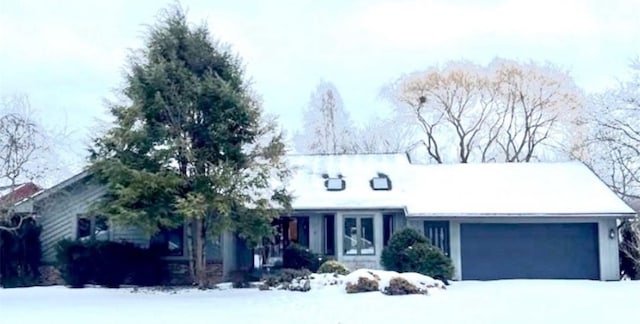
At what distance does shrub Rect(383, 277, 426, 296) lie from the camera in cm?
1647

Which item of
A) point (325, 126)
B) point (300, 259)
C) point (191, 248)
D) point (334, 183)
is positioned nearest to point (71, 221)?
point (191, 248)

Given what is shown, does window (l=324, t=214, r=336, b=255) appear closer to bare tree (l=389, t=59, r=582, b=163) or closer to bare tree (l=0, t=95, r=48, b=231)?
bare tree (l=0, t=95, r=48, b=231)

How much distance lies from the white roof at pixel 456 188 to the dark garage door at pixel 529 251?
32.0 inches

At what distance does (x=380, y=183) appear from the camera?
2375 cm

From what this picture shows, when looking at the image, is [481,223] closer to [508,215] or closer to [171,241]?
[508,215]

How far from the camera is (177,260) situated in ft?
68.6

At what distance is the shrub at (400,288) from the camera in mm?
16469

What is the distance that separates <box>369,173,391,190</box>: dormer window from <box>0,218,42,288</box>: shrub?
35.5 ft

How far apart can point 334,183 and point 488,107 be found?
16.0 meters

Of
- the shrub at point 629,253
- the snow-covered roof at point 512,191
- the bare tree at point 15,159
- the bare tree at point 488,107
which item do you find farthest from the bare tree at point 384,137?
the bare tree at point 15,159

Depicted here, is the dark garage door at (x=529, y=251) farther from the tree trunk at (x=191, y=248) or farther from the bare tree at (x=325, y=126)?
the bare tree at (x=325, y=126)

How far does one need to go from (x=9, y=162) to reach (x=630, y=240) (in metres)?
19.0

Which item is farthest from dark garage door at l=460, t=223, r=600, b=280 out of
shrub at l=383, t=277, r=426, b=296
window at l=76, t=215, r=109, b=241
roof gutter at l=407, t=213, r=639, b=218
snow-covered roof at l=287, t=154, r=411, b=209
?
window at l=76, t=215, r=109, b=241

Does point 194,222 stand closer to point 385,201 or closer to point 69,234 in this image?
point 69,234
